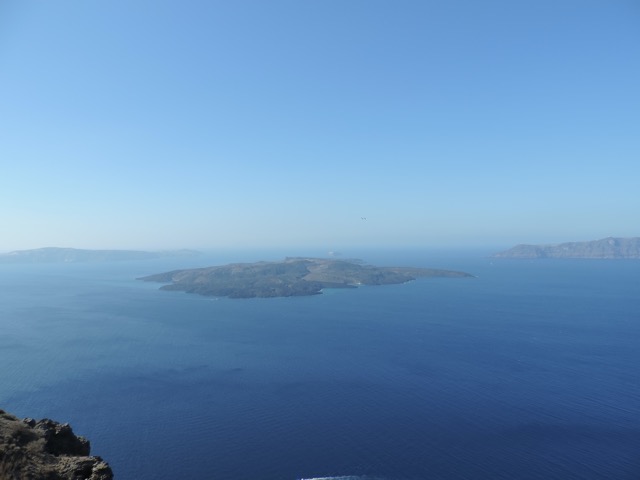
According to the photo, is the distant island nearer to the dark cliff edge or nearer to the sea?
the sea

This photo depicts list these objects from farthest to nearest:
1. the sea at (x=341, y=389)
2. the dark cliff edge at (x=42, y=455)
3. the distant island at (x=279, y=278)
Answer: the distant island at (x=279, y=278), the sea at (x=341, y=389), the dark cliff edge at (x=42, y=455)

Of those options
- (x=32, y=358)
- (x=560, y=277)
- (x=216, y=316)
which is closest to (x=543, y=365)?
(x=216, y=316)

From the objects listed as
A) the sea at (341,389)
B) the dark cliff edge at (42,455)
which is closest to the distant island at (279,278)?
the sea at (341,389)

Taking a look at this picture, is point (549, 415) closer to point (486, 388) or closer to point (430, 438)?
point (486, 388)

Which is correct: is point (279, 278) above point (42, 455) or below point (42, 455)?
below

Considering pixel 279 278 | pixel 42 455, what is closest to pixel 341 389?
pixel 42 455

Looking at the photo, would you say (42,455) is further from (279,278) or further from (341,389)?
(279,278)

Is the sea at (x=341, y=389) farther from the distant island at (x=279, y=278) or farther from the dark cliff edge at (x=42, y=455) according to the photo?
the distant island at (x=279, y=278)
